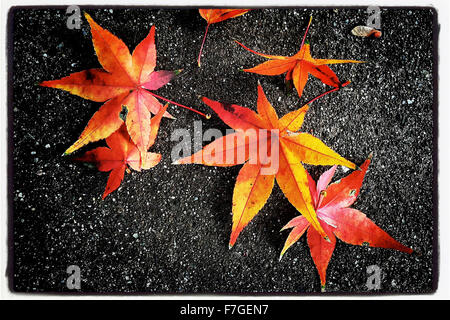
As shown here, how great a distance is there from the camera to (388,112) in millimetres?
734

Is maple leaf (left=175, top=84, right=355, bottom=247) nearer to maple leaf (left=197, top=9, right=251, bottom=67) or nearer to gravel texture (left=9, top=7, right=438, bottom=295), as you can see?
gravel texture (left=9, top=7, right=438, bottom=295)

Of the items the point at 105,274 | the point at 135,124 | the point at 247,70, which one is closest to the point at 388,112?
the point at 247,70

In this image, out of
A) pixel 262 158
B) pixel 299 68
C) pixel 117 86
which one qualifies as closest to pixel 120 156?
pixel 117 86

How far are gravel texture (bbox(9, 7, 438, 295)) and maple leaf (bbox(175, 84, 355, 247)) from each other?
0.07 m

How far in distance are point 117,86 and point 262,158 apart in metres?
0.31

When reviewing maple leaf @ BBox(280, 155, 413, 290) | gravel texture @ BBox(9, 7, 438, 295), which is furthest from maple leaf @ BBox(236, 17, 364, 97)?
maple leaf @ BBox(280, 155, 413, 290)

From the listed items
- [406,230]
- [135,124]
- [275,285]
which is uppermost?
[135,124]

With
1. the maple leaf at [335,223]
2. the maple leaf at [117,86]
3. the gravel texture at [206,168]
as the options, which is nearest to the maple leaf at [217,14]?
the gravel texture at [206,168]

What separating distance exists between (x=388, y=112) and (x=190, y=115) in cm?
44

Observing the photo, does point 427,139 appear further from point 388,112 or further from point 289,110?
point 289,110

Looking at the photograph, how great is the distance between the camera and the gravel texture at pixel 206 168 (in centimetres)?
72

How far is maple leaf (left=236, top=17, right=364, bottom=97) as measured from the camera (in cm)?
68

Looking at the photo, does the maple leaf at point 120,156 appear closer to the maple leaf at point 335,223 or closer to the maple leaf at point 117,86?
the maple leaf at point 117,86

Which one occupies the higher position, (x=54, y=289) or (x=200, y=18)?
(x=200, y=18)
